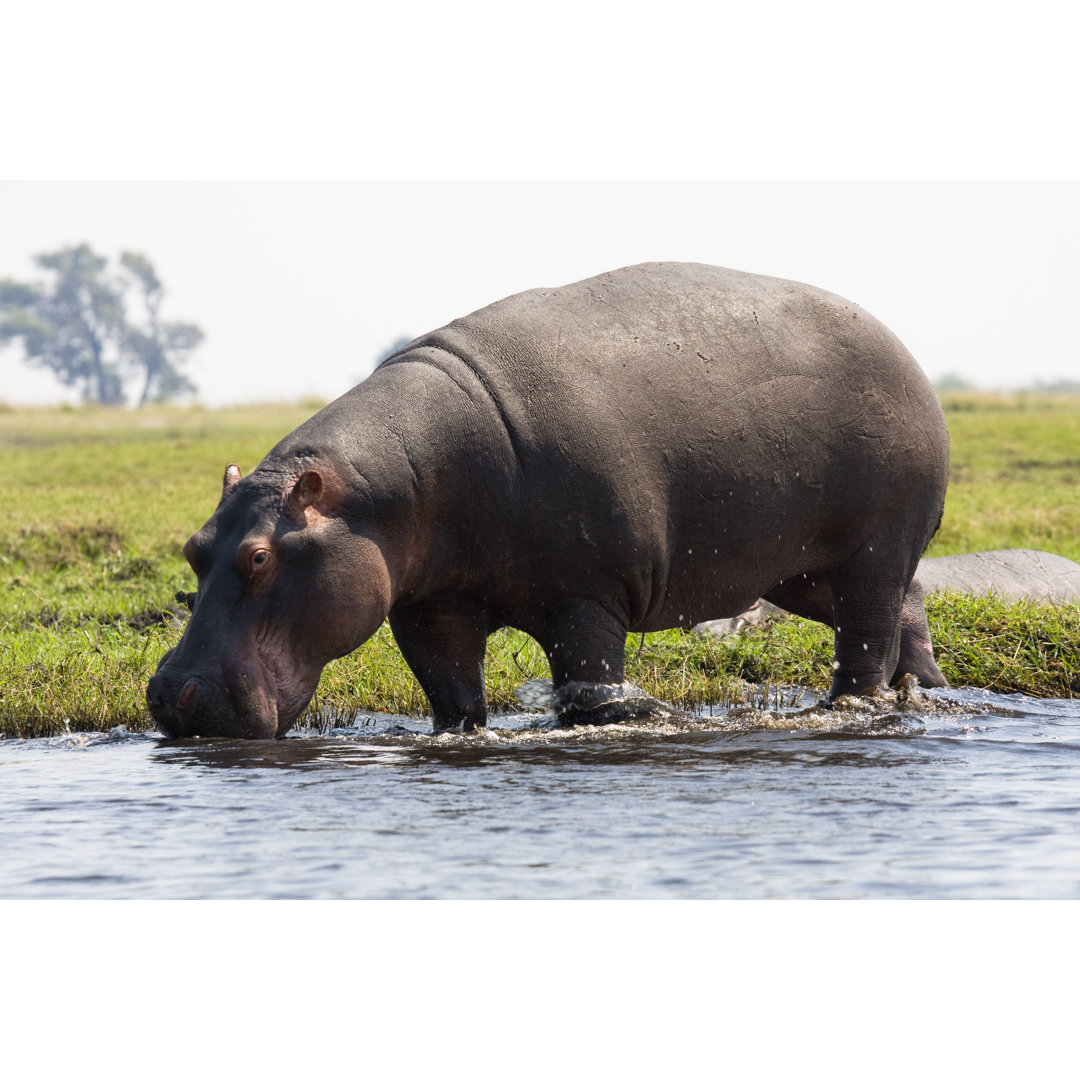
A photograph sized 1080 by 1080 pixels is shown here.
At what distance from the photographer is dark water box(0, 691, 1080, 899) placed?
4.25 m

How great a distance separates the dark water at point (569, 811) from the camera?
4.25 meters

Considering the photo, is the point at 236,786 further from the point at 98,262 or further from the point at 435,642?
the point at 98,262

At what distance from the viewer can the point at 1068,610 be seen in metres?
8.60

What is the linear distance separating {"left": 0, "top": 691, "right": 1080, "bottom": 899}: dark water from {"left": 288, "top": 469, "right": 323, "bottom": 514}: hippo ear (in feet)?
2.97

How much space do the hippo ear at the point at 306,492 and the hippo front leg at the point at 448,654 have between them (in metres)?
0.88

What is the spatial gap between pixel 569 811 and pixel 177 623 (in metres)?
4.74

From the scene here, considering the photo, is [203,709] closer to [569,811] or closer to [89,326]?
[569,811]

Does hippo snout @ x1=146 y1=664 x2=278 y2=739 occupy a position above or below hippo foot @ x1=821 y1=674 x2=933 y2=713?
above

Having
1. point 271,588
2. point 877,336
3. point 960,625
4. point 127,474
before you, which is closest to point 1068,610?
point 960,625

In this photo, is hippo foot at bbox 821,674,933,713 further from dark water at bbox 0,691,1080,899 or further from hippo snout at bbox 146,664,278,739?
hippo snout at bbox 146,664,278,739

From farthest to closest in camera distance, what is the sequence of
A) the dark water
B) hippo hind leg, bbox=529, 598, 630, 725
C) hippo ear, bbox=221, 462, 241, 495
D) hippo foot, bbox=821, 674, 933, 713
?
hippo foot, bbox=821, 674, 933, 713 < hippo hind leg, bbox=529, 598, 630, 725 < hippo ear, bbox=221, 462, 241, 495 < the dark water

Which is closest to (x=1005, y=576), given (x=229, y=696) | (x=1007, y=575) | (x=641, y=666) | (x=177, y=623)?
(x=1007, y=575)

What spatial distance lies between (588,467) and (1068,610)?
3774mm

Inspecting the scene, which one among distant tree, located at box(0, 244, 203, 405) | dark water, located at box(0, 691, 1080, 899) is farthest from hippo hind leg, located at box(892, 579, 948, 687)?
distant tree, located at box(0, 244, 203, 405)
